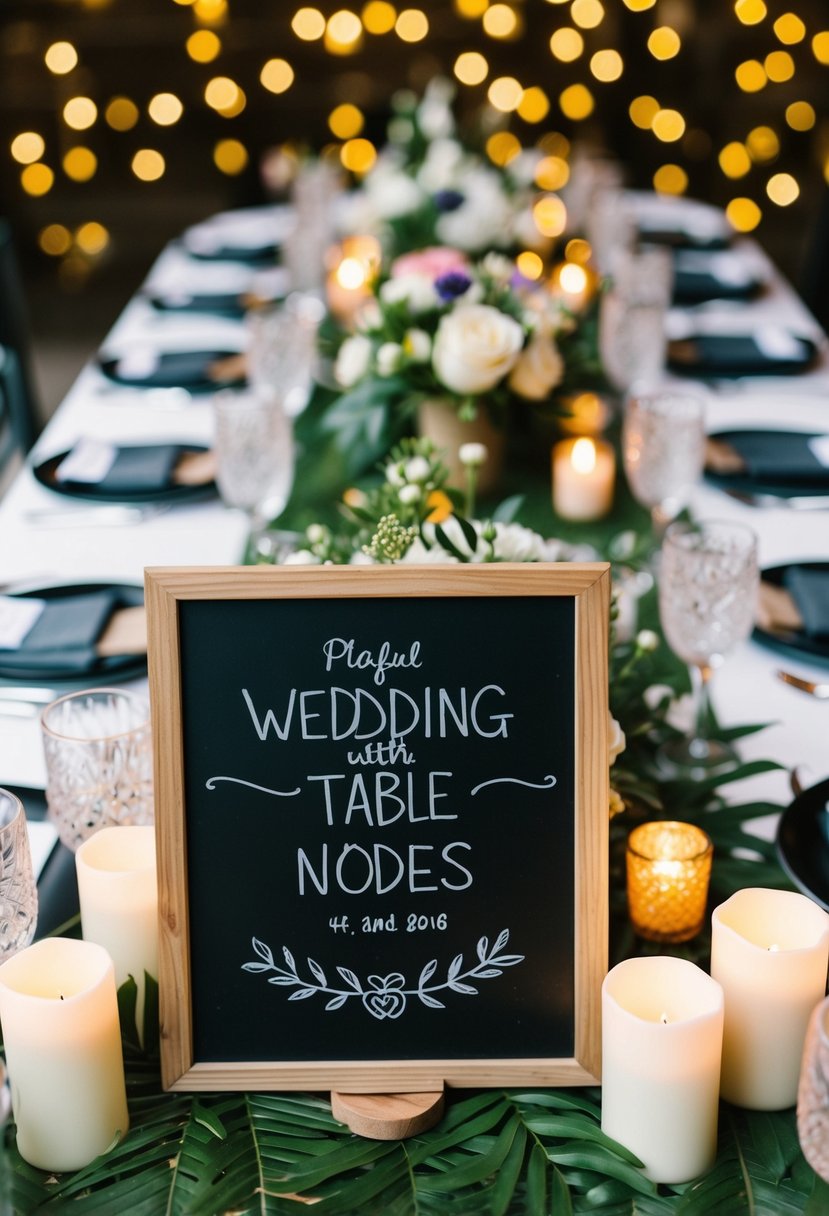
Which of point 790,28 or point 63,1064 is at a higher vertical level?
point 790,28

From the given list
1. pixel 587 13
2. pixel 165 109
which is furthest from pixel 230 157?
pixel 587 13

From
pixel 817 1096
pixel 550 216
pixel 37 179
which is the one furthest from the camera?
pixel 37 179

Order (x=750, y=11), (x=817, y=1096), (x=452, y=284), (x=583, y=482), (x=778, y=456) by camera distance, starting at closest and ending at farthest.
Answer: (x=817, y=1096)
(x=452, y=284)
(x=583, y=482)
(x=778, y=456)
(x=750, y=11)

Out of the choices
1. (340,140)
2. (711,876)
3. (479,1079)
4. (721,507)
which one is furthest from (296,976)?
(340,140)

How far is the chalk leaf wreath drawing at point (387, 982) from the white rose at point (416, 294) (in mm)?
1207

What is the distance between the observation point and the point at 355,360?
206 cm

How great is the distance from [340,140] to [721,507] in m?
4.88

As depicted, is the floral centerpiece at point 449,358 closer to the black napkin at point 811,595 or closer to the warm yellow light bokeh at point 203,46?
the black napkin at point 811,595

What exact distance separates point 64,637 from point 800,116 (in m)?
5.60

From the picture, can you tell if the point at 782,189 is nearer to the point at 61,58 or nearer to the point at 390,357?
the point at 61,58

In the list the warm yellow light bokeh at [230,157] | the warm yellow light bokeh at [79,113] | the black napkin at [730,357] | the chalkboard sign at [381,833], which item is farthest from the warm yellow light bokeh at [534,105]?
the chalkboard sign at [381,833]

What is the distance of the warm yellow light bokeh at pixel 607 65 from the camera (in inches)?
243

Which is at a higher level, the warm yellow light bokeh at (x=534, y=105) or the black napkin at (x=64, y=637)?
the warm yellow light bokeh at (x=534, y=105)

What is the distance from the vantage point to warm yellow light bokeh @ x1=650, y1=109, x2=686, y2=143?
6215 mm
